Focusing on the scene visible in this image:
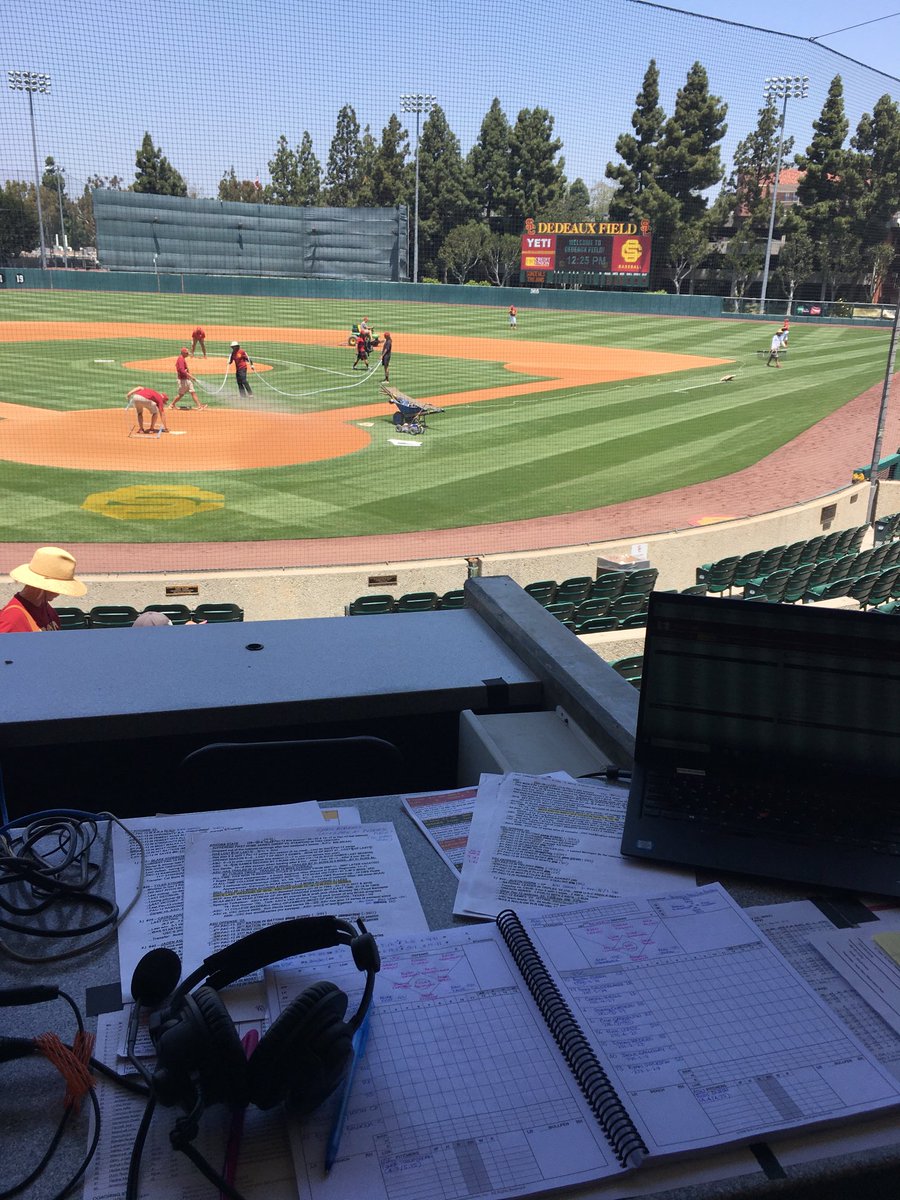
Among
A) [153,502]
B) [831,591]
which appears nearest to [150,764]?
[831,591]

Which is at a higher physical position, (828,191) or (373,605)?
(828,191)

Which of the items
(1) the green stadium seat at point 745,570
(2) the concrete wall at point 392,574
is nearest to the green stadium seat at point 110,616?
(2) the concrete wall at point 392,574

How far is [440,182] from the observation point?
2502cm

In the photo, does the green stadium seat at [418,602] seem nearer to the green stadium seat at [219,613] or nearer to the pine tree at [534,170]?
the green stadium seat at [219,613]

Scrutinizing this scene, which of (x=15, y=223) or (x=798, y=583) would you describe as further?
(x=15, y=223)

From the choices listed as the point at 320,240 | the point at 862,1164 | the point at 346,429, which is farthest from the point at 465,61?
the point at 862,1164

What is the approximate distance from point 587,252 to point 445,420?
16.2 metres

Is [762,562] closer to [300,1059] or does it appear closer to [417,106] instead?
[300,1059]

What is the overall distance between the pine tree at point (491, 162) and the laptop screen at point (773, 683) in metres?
26.1

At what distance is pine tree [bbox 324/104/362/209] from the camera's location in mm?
23156

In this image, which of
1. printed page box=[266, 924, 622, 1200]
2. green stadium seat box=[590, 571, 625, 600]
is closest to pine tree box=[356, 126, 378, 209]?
green stadium seat box=[590, 571, 625, 600]

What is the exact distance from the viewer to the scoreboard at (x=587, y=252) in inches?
1159

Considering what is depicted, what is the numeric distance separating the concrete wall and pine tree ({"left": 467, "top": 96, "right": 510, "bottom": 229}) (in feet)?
58.2

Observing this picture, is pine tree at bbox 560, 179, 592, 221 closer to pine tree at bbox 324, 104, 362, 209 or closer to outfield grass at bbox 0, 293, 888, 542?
outfield grass at bbox 0, 293, 888, 542
